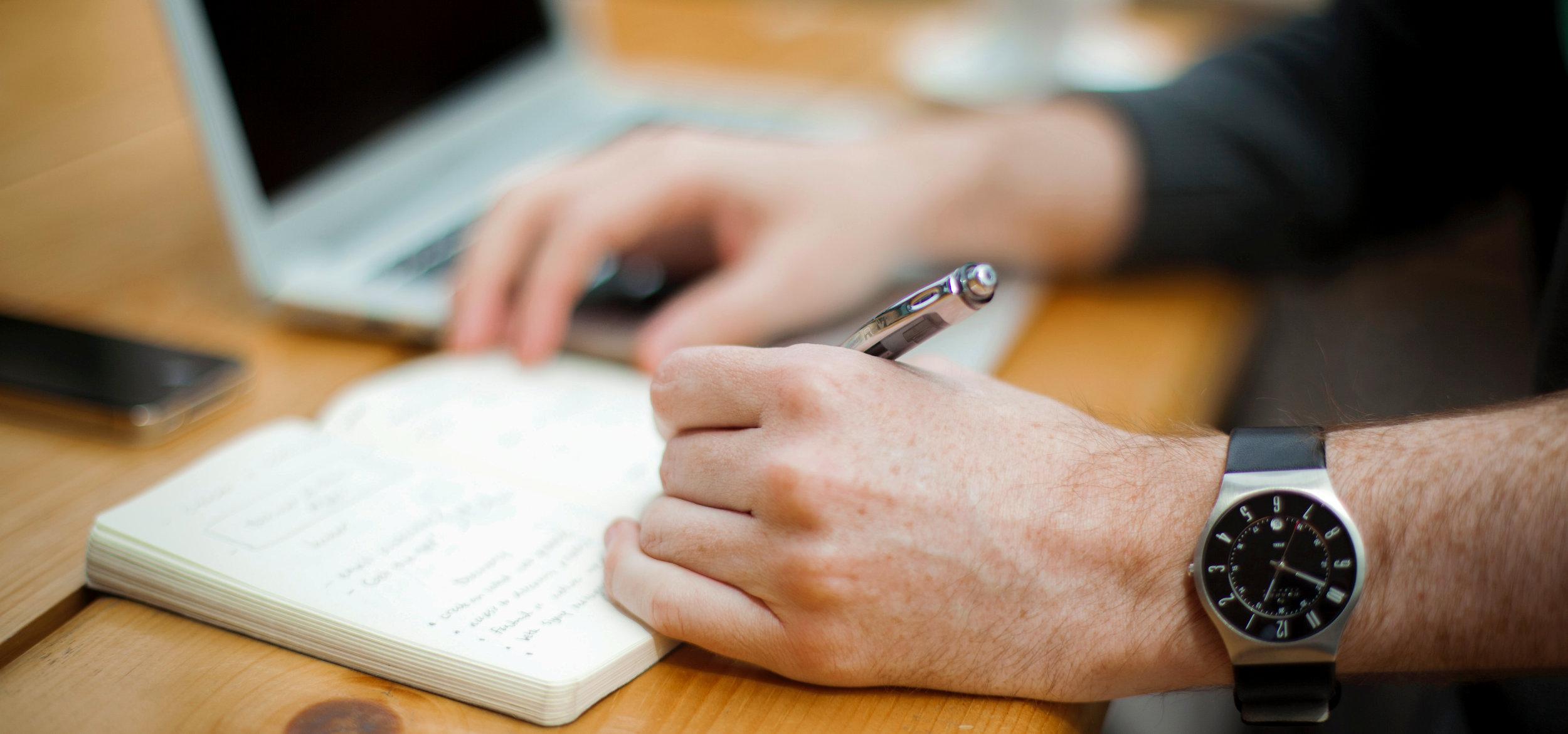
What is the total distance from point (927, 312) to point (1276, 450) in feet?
0.60

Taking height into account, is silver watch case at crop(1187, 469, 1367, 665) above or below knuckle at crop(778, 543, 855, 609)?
below

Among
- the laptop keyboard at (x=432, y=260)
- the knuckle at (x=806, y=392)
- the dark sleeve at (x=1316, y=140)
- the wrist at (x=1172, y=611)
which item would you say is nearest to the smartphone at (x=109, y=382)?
the laptop keyboard at (x=432, y=260)

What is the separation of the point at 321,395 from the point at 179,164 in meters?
0.50

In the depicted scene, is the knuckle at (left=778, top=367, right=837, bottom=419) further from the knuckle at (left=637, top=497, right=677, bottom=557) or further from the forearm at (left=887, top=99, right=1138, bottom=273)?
the forearm at (left=887, top=99, right=1138, bottom=273)

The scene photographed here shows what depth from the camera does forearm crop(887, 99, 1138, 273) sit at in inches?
31.9

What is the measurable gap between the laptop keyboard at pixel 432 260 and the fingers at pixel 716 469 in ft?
1.24

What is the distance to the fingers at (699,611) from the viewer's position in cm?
46

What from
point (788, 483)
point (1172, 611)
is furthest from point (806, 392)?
point (1172, 611)

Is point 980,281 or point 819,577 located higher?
point 980,281

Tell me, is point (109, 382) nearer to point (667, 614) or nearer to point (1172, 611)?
point (667, 614)

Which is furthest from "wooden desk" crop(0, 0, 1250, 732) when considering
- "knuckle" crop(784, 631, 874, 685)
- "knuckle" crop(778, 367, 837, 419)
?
"knuckle" crop(778, 367, 837, 419)

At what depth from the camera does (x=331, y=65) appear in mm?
831

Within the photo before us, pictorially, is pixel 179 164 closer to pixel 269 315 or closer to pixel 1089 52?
pixel 269 315

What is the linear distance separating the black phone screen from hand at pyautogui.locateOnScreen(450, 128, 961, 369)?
175 millimetres
